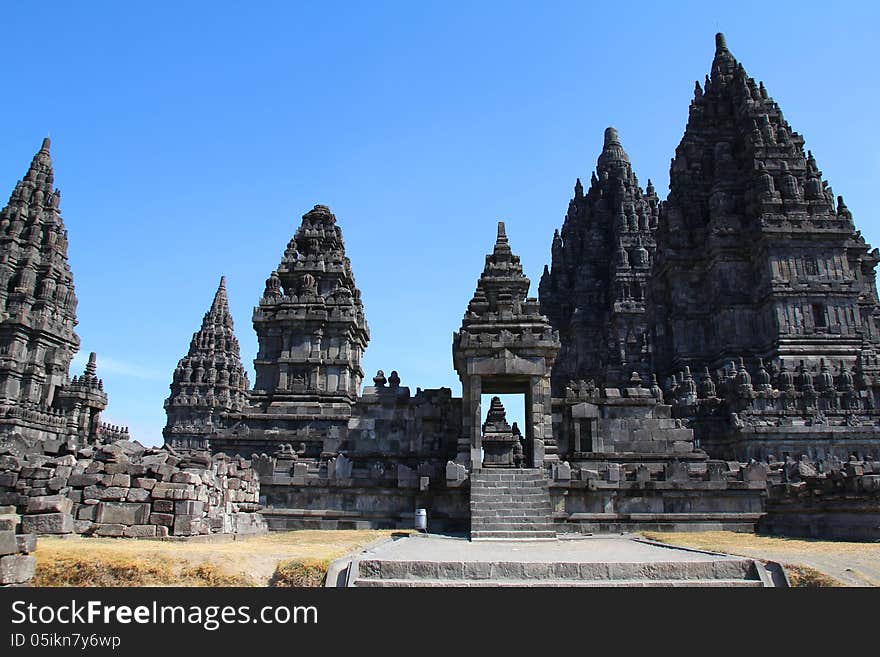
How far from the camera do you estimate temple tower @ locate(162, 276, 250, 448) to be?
6612cm

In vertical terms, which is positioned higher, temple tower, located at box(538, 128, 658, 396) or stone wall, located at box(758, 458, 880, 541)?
temple tower, located at box(538, 128, 658, 396)

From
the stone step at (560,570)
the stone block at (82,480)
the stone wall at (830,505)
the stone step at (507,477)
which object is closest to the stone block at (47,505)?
the stone block at (82,480)

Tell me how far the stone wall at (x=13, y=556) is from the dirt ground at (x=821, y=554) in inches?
407

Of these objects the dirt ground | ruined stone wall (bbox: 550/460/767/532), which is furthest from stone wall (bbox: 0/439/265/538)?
the dirt ground

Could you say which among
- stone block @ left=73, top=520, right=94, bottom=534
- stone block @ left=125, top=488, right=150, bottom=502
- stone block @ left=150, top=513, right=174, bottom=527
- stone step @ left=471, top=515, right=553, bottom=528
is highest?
stone block @ left=125, top=488, right=150, bottom=502

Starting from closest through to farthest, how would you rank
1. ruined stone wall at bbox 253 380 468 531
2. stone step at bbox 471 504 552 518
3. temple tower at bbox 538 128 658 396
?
stone step at bbox 471 504 552 518, ruined stone wall at bbox 253 380 468 531, temple tower at bbox 538 128 658 396

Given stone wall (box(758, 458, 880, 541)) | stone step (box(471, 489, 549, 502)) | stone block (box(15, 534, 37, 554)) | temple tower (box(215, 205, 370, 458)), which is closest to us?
stone block (box(15, 534, 37, 554))

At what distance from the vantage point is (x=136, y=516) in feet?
46.6

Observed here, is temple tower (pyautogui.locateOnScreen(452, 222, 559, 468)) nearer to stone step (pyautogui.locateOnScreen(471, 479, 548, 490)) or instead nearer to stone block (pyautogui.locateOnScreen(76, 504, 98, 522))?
stone step (pyautogui.locateOnScreen(471, 479, 548, 490))

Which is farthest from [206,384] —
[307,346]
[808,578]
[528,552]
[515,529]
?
[808,578]

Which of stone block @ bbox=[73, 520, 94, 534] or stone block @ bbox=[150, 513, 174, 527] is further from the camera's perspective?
stone block @ bbox=[150, 513, 174, 527]

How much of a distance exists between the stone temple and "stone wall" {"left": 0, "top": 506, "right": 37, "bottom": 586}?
6553 mm

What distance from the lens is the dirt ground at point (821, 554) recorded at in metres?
9.43
